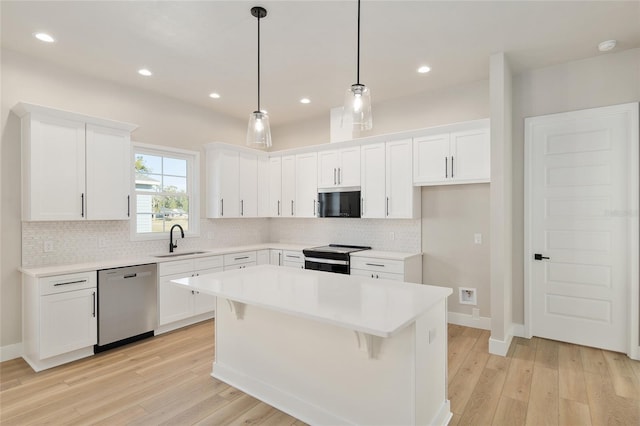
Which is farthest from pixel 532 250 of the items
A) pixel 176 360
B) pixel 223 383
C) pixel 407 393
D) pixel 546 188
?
pixel 176 360

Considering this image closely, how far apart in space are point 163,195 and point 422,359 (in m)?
3.95

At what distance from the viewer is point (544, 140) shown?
367 cm

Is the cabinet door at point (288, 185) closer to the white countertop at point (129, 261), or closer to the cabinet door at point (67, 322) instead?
the white countertop at point (129, 261)

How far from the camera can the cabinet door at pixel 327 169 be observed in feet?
16.2

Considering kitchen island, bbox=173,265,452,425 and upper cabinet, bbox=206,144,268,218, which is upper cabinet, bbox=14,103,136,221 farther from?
kitchen island, bbox=173,265,452,425

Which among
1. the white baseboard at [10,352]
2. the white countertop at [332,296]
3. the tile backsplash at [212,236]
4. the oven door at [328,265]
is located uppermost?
the tile backsplash at [212,236]

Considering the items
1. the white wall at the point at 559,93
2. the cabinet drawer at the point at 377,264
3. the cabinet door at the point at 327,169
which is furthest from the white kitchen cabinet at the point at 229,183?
the white wall at the point at 559,93

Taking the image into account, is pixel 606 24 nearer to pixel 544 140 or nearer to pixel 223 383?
pixel 544 140

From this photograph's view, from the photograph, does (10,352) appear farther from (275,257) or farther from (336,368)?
(336,368)

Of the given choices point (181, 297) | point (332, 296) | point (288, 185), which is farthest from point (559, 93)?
point (181, 297)

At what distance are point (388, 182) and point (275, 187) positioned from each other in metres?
2.05

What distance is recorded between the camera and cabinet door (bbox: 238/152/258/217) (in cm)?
525

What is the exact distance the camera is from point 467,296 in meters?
4.20

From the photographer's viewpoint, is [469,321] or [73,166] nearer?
Result: [73,166]
